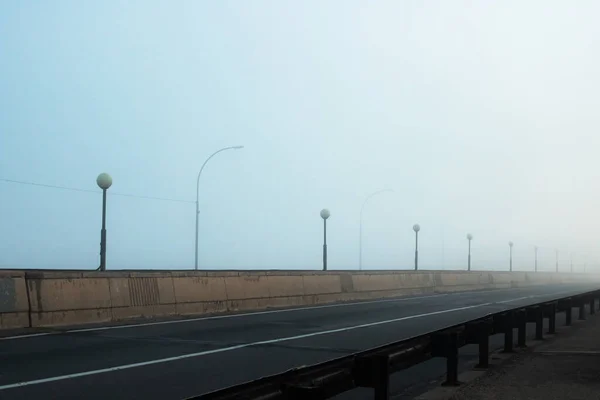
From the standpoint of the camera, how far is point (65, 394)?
8906mm

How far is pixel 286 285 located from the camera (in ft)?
87.9

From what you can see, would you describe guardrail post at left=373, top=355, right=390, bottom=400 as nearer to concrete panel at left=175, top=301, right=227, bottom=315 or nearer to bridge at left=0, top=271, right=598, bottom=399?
bridge at left=0, top=271, right=598, bottom=399

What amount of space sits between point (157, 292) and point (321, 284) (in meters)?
10.4

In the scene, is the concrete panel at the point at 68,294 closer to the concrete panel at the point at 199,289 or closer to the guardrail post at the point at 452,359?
the concrete panel at the point at 199,289

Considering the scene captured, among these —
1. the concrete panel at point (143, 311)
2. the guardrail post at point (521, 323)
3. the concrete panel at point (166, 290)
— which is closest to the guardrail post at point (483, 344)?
the guardrail post at point (521, 323)

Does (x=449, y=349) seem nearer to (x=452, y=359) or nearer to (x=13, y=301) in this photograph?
(x=452, y=359)

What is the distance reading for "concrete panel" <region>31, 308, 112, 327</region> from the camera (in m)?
16.4

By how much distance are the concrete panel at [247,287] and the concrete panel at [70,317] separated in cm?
579

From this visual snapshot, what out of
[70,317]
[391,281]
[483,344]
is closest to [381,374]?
[483,344]

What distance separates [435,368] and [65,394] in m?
6.22

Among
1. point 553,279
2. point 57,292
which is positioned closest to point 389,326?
point 57,292

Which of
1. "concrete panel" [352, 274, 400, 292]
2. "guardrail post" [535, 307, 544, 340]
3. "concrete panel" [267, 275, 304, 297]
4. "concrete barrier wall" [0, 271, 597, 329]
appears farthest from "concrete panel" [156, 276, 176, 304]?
"concrete panel" [352, 274, 400, 292]

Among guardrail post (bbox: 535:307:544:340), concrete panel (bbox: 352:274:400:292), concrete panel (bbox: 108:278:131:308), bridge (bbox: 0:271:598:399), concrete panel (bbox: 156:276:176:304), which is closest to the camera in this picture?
bridge (bbox: 0:271:598:399)

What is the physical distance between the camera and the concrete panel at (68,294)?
16.4 meters
